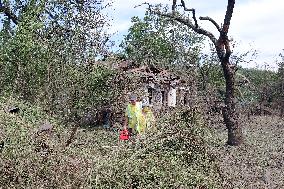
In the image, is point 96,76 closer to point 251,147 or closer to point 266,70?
point 251,147

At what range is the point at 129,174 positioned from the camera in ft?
21.0

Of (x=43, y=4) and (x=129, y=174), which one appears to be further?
(x=43, y=4)

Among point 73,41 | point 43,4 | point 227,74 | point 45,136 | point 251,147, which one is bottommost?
point 251,147

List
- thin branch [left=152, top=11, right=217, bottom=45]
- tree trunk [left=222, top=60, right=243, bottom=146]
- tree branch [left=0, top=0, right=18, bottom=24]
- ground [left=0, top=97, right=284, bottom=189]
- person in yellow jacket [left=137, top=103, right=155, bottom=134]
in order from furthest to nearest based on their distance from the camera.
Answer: tree branch [left=0, top=0, right=18, bottom=24]
thin branch [left=152, top=11, right=217, bottom=45]
tree trunk [left=222, top=60, right=243, bottom=146]
person in yellow jacket [left=137, top=103, right=155, bottom=134]
ground [left=0, top=97, right=284, bottom=189]

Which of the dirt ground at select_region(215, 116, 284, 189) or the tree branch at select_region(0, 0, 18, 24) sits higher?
the tree branch at select_region(0, 0, 18, 24)

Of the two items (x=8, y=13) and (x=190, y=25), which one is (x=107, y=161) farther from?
(x=8, y=13)

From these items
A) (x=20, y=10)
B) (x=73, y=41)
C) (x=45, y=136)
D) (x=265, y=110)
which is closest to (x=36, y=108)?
(x=45, y=136)

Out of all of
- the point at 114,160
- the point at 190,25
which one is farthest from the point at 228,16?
the point at 114,160

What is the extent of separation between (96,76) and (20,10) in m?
8.80

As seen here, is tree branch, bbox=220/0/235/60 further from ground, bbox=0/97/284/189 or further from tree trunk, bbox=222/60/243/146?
ground, bbox=0/97/284/189

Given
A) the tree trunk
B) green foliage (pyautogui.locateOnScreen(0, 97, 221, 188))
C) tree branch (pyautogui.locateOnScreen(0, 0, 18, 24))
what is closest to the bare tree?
the tree trunk

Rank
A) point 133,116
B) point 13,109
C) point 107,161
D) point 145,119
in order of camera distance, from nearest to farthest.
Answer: point 107,161
point 145,119
point 133,116
point 13,109

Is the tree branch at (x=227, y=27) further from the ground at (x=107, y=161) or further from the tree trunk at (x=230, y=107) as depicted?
the ground at (x=107, y=161)


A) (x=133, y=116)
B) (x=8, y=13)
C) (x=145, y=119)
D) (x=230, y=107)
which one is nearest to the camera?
(x=145, y=119)
